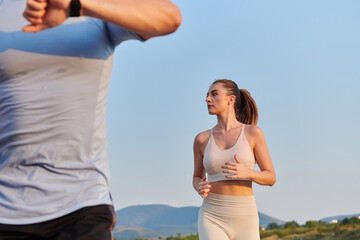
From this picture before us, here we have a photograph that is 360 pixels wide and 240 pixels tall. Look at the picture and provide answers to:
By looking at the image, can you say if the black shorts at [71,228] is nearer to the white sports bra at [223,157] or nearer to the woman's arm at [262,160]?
the woman's arm at [262,160]

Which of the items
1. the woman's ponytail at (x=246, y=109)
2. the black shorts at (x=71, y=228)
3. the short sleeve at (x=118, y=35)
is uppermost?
the woman's ponytail at (x=246, y=109)

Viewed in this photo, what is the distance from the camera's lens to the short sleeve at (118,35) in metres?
2.02

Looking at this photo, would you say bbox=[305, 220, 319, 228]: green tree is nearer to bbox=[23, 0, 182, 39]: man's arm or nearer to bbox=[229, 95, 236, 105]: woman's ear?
bbox=[229, 95, 236, 105]: woman's ear

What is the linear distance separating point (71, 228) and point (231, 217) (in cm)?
376

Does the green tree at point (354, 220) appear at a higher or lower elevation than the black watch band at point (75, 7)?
lower

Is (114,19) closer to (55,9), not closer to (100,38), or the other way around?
(55,9)

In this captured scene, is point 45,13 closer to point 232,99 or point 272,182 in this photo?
point 272,182

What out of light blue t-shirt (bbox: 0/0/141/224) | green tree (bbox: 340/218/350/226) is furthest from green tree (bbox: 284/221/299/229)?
light blue t-shirt (bbox: 0/0/141/224)

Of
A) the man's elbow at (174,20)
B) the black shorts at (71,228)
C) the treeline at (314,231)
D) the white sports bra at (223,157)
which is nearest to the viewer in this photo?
the man's elbow at (174,20)

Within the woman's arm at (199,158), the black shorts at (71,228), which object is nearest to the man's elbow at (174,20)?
the black shorts at (71,228)

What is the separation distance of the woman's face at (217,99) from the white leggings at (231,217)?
3.52ft

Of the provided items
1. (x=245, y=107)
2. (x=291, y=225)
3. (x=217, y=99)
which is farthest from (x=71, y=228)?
(x=291, y=225)

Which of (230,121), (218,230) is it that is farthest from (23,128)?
(230,121)

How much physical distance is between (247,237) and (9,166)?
3899mm
